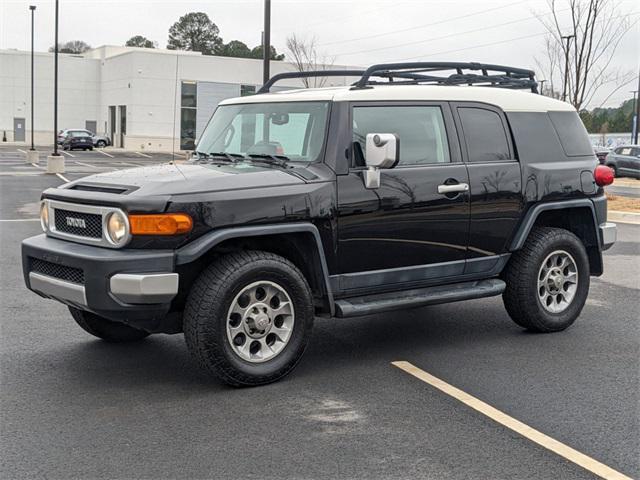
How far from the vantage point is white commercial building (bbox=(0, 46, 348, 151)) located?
6334 centimetres

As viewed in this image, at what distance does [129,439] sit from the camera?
14.7 feet

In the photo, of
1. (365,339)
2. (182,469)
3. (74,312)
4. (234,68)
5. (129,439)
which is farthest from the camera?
(234,68)

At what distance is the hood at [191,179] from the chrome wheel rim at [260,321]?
0.68 m

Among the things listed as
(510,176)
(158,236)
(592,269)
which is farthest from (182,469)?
(592,269)

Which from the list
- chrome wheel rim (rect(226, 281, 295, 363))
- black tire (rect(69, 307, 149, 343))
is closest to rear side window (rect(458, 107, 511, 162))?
chrome wheel rim (rect(226, 281, 295, 363))

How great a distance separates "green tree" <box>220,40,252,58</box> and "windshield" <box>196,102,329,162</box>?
103738mm

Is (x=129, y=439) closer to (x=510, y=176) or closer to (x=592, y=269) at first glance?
(x=510, y=176)

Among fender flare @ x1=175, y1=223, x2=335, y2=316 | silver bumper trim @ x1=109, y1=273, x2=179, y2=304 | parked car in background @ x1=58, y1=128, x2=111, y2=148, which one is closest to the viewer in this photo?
silver bumper trim @ x1=109, y1=273, x2=179, y2=304

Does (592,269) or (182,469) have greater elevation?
(592,269)

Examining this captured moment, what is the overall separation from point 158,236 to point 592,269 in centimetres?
430

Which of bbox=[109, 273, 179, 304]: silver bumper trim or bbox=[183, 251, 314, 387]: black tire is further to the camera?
bbox=[183, 251, 314, 387]: black tire

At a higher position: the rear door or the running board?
the rear door

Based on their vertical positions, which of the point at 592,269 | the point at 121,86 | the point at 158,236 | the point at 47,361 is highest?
the point at 121,86

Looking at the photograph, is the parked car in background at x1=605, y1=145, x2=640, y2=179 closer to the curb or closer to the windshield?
the curb
